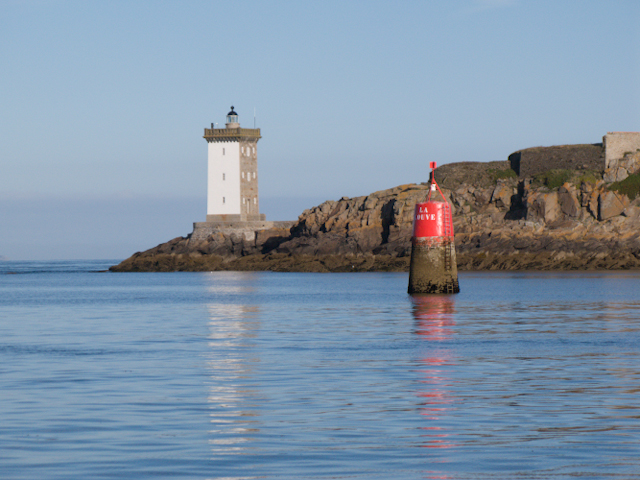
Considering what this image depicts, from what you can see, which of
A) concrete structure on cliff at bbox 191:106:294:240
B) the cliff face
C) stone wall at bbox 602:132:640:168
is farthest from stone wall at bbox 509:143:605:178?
concrete structure on cliff at bbox 191:106:294:240

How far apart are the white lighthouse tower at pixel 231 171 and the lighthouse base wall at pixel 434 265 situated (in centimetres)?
5300

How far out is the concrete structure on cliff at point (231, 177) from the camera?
9169cm

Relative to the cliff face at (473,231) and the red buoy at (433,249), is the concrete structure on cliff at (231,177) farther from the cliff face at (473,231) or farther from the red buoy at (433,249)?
the red buoy at (433,249)

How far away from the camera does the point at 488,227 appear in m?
79.9

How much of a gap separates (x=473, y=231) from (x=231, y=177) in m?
25.9

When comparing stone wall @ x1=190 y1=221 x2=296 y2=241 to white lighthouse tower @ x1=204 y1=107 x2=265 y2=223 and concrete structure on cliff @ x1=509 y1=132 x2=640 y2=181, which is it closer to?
white lighthouse tower @ x1=204 y1=107 x2=265 y2=223

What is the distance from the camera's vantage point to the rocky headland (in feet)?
249

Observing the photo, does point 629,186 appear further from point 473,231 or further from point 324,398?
point 324,398

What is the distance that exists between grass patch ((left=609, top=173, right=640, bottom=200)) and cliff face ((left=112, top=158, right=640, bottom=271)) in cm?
20

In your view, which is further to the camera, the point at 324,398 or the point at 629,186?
the point at 629,186

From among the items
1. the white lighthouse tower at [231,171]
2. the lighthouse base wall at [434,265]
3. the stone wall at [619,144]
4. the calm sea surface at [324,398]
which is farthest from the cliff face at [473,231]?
the calm sea surface at [324,398]

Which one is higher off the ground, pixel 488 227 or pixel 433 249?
pixel 488 227

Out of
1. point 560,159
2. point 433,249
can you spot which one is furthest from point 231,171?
point 433,249

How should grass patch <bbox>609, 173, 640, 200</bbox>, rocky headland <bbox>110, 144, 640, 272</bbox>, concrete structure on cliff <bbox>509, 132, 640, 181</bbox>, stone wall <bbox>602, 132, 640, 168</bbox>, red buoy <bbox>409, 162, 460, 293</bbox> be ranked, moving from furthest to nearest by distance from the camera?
concrete structure on cliff <bbox>509, 132, 640, 181</bbox> → stone wall <bbox>602, 132, 640, 168</bbox> → grass patch <bbox>609, 173, 640, 200</bbox> → rocky headland <bbox>110, 144, 640, 272</bbox> → red buoy <bbox>409, 162, 460, 293</bbox>
